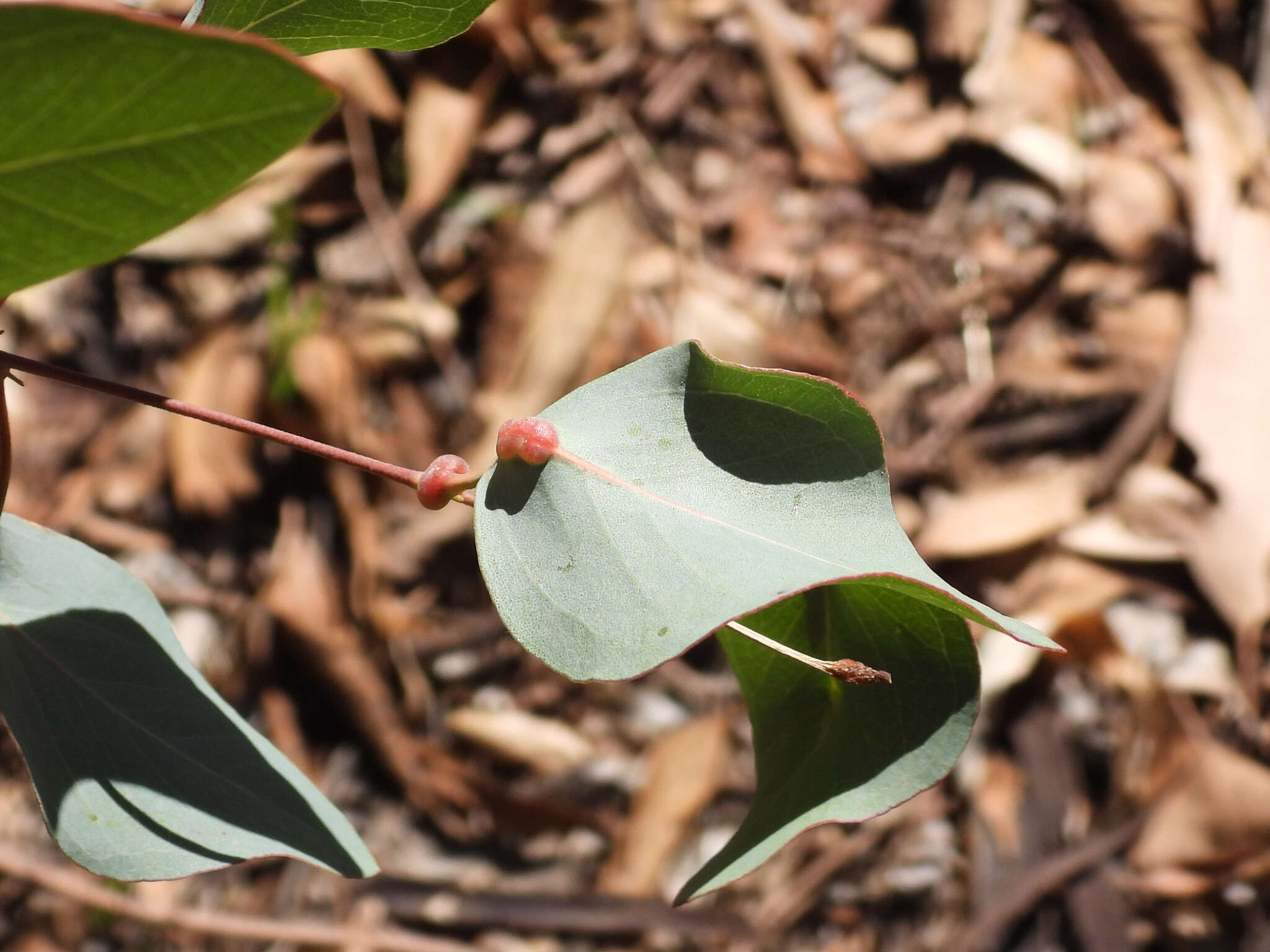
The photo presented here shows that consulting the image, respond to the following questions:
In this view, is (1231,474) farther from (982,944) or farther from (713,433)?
(713,433)

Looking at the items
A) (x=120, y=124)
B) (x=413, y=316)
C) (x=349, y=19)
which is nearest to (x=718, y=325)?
(x=413, y=316)

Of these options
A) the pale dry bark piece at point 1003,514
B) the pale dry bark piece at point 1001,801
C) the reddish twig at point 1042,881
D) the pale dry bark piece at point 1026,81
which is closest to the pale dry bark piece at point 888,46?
the pale dry bark piece at point 1026,81

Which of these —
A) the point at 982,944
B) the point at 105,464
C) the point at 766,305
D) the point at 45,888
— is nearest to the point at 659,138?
the point at 766,305

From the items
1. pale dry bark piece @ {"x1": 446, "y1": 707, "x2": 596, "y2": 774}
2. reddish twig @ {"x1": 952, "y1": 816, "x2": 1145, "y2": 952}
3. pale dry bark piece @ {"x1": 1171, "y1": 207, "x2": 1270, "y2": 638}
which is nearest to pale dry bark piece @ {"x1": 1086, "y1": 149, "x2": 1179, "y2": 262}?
pale dry bark piece @ {"x1": 1171, "y1": 207, "x2": 1270, "y2": 638}

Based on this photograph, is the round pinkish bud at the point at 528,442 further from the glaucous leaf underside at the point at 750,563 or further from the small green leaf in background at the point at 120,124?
the small green leaf in background at the point at 120,124

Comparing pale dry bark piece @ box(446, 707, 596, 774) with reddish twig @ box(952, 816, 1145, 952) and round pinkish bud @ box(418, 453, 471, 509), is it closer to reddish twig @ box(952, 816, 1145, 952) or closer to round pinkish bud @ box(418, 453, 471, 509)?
reddish twig @ box(952, 816, 1145, 952)
